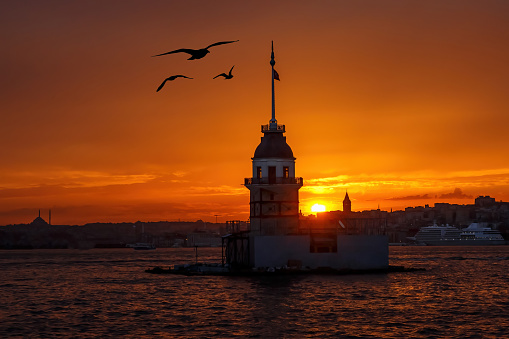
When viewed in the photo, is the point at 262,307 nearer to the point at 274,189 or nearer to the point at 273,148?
the point at 274,189

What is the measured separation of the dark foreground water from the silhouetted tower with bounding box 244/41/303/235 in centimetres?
587

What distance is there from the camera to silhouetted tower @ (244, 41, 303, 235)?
280 feet

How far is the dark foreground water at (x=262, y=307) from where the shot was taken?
48.7 m

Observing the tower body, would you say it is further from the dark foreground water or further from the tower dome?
the dark foreground water

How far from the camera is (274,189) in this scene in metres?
85.4

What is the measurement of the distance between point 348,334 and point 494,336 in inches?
317

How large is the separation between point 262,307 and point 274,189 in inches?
1070

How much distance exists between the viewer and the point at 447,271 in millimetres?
105750

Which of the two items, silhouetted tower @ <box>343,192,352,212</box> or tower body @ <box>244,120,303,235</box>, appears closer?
tower body @ <box>244,120,303,235</box>

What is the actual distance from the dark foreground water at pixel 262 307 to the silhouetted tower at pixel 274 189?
587cm

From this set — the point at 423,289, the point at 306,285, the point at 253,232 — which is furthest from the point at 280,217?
the point at 423,289

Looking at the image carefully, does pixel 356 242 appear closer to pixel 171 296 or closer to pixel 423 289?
pixel 423 289

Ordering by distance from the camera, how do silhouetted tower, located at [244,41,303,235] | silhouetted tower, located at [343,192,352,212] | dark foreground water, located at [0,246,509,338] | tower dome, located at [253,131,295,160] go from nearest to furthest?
dark foreground water, located at [0,246,509,338]
silhouetted tower, located at [244,41,303,235]
tower dome, located at [253,131,295,160]
silhouetted tower, located at [343,192,352,212]

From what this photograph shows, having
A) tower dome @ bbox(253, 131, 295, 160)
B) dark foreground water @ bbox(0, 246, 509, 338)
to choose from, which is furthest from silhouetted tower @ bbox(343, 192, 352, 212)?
tower dome @ bbox(253, 131, 295, 160)
